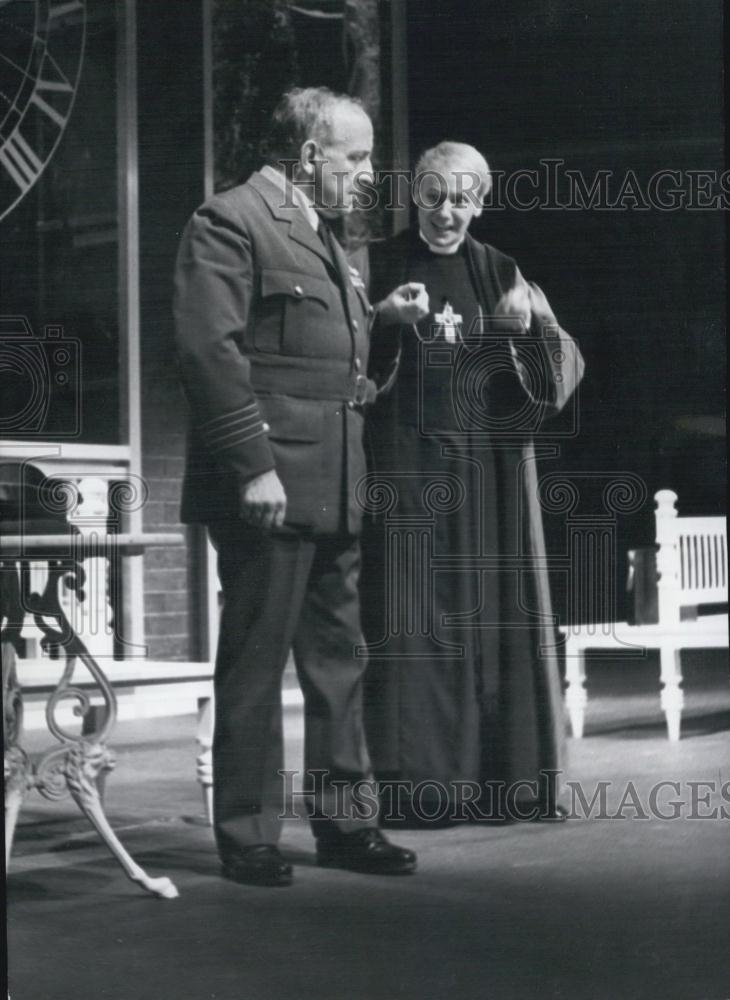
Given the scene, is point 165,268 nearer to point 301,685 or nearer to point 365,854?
point 301,685

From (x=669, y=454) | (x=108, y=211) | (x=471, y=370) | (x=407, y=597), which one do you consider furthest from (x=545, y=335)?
(x=108, y=211)

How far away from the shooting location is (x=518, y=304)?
3.17 metres

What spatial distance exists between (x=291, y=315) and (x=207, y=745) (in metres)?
1.01

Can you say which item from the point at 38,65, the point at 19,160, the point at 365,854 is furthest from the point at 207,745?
the point at 38,65

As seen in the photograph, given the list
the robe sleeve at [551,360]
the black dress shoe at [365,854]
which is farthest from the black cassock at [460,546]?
the black dress shoe at [365,854]

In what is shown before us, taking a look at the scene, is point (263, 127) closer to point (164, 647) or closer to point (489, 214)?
point (489, 214)

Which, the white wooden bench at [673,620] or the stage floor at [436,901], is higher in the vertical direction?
the white wooden bench at [673,620]

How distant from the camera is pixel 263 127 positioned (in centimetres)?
314

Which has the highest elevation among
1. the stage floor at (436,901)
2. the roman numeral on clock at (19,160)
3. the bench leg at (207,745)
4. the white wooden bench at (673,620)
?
the roman numeral on clock at (19,160)

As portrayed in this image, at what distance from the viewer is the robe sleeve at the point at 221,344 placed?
121 inches

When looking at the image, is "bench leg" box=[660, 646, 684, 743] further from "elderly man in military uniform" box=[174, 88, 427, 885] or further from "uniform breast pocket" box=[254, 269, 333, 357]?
"uniform breast pocket" box=[254, 269, 333, 357]

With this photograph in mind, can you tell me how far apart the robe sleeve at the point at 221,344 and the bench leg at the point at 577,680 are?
0.82m

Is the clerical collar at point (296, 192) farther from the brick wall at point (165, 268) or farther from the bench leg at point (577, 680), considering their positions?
the bench leg at point (577, 680)

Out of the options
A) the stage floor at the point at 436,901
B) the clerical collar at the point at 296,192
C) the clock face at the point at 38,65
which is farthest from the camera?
the clock face at the point at 38,65
